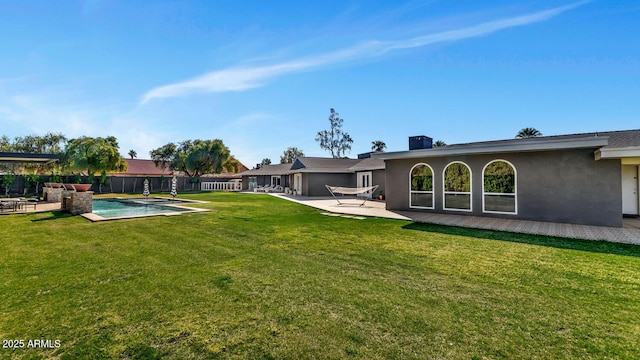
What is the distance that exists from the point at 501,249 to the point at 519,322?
3.27 metres

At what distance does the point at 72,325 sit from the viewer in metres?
2.62

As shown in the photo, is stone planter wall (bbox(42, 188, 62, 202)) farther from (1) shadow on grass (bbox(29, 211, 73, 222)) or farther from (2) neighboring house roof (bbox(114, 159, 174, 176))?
(2) neighboring house roof (bbox(114, 159, 174, 176))

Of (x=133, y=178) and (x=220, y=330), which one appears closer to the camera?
(x=220, y=330)

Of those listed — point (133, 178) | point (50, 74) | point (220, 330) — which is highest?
point (50, 74)

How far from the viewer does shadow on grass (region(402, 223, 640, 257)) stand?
5.47 meters

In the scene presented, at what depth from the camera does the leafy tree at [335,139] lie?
148 feet

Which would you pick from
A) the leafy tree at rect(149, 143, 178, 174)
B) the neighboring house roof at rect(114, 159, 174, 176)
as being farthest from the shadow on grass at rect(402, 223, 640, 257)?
the neighboring house roof at rect(114, 159, 174, 176)

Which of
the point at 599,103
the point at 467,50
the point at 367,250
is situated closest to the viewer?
the point at 367,250

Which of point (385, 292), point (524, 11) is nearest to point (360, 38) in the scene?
point (524, 11)

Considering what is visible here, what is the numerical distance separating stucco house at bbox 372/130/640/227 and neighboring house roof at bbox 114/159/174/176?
131 feet

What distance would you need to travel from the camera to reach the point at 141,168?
141 ft

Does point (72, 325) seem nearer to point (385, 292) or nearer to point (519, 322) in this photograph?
point (385, 292)

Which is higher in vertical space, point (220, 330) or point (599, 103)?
point (599, 103)

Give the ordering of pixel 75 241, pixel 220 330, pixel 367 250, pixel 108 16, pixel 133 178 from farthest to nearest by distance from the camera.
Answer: pixel 133 178, pixel 108 16, pixel 75 241, pixel 367 250, pixel 220 330
